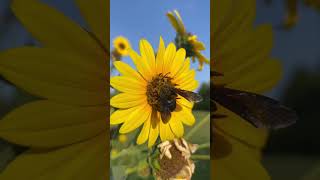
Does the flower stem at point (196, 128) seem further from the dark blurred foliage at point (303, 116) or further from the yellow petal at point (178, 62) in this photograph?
the dark blurred foliage at point (303, 116)

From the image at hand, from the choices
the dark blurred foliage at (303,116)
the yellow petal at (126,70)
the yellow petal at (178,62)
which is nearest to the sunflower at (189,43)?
the yellow petal at (178,62)

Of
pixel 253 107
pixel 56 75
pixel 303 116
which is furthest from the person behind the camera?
pixel 303 116

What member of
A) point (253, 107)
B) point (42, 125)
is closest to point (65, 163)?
point (42, 125)

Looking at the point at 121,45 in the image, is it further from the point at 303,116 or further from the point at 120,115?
the point at 303,116

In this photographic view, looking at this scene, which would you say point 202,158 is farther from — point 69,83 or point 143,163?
point 69,83

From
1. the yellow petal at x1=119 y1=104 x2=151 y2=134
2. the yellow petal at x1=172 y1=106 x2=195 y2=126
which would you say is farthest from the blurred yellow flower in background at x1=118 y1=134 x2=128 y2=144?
the yellow petal at x1=172 y1=106 x2=195 y2=126

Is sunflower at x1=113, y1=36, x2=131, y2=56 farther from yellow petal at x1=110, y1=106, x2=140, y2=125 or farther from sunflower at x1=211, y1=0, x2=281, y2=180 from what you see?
sunflower at x1=211, y1=0, x2=281, y2=180
